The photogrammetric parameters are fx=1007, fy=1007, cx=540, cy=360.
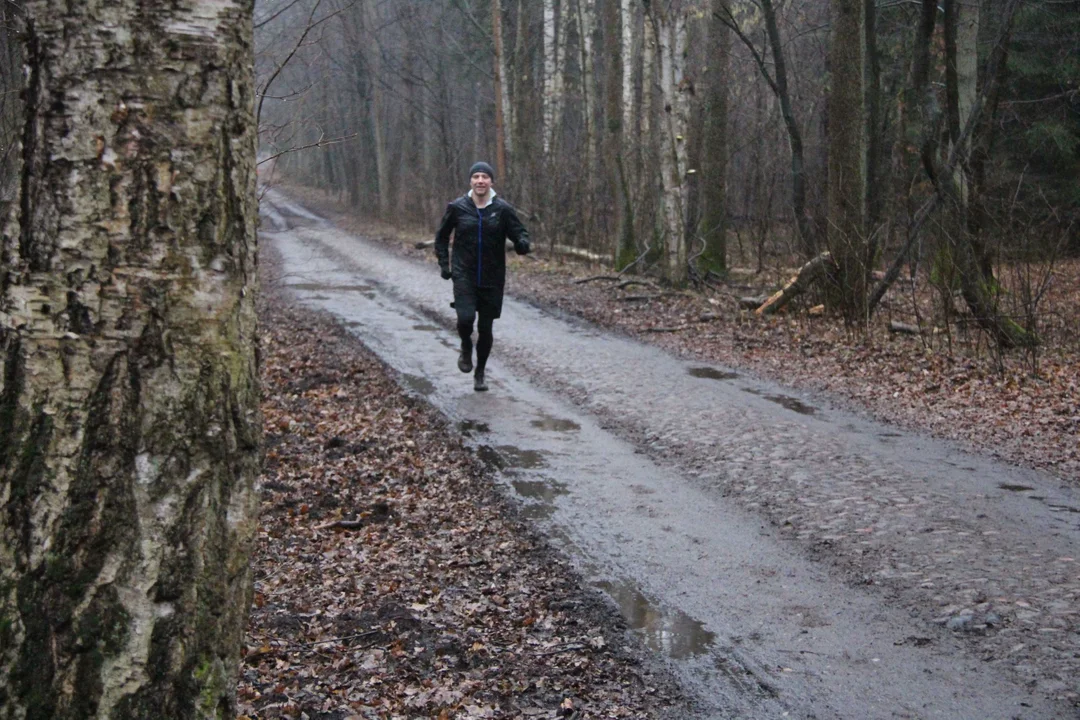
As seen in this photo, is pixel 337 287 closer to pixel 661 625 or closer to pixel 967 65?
pixel 967 65

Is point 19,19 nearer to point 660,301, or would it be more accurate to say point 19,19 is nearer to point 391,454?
point 391,454

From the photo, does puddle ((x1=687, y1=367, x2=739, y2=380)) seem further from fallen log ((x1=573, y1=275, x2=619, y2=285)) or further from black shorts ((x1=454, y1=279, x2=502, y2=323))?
fallen log ((x1=573, y1=275, x2=619, y2=285))

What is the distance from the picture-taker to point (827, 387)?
412 inches

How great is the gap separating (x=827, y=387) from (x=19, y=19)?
9264mm

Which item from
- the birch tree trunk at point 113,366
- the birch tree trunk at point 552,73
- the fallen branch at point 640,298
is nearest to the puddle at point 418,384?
the fallen branch at point 640,298

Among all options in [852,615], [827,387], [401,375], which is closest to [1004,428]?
[827,387]

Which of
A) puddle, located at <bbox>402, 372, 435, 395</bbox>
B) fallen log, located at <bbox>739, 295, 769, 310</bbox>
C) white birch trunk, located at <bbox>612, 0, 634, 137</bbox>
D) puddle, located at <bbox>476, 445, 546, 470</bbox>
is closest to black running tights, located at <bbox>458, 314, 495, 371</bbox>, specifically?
puddle, located at <bbox>402, 372, 435, 395</bbox>

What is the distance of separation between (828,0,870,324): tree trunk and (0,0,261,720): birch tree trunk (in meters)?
11.8

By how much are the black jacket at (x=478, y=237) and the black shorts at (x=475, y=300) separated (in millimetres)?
51

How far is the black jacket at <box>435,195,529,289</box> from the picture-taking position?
9.97m

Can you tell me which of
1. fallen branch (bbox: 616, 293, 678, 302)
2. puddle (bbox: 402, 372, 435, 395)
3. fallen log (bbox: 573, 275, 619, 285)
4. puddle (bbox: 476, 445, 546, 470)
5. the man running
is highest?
the man running

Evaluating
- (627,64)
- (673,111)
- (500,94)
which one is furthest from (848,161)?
(500,94)

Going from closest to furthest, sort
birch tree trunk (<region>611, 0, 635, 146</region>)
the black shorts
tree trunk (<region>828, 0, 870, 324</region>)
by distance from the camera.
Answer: the black shorts < tree trunk (<region>828, 0, 870, 324</region>) < birch tree trunk (<region>611, 0, 635, 146</region>)

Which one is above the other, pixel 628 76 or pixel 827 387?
pixel 628 76
